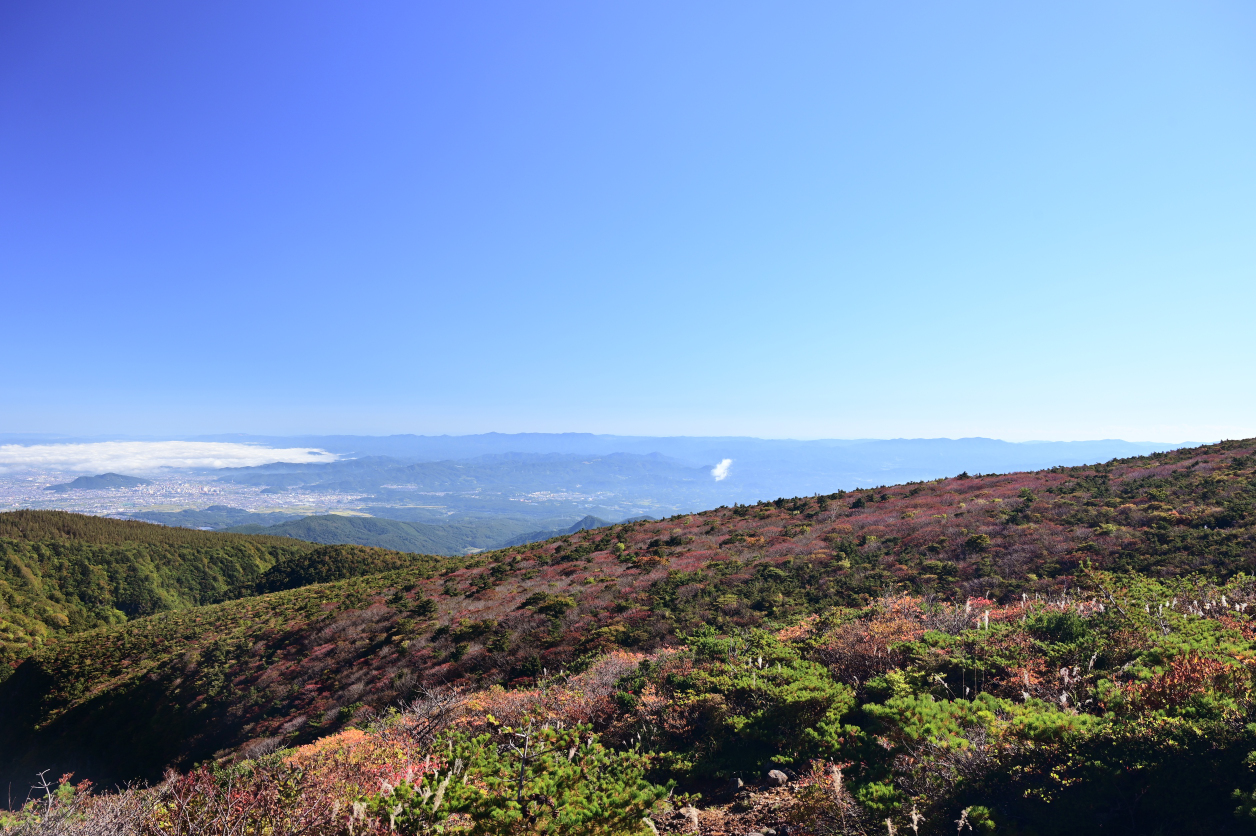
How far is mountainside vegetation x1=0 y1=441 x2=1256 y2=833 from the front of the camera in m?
5.77

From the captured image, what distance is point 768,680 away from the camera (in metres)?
9.39

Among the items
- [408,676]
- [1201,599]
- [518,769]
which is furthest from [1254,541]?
[408,676]

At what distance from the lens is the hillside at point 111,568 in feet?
168

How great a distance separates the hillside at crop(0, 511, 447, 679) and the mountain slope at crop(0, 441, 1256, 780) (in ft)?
77.2

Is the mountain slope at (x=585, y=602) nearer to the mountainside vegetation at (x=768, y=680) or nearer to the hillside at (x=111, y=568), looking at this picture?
the mountainside vegetation at (x=768, y=680)

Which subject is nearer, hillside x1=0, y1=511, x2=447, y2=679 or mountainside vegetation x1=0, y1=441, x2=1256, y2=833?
mountainside vegetation x1=0, y1=441, x2=1256, y2=833

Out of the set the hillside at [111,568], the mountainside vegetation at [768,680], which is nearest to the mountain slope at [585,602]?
the mountainside vegetation at [768,680]

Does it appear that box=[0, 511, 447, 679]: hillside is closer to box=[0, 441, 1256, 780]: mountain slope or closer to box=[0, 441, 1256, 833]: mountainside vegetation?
box=[0, 441, 1256, 780]: mountain slope

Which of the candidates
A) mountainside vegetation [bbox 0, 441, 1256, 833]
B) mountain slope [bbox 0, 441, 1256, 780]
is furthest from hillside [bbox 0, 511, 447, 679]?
mountainside vegetation [bbox 0, 441, 1256, 833]

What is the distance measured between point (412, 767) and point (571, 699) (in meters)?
4.58

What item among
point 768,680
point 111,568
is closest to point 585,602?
point 768,680

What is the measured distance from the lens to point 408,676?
16.8 m

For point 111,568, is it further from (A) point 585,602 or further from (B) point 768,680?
(B) point 768,680

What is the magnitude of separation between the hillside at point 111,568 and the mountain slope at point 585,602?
23.5 metres
